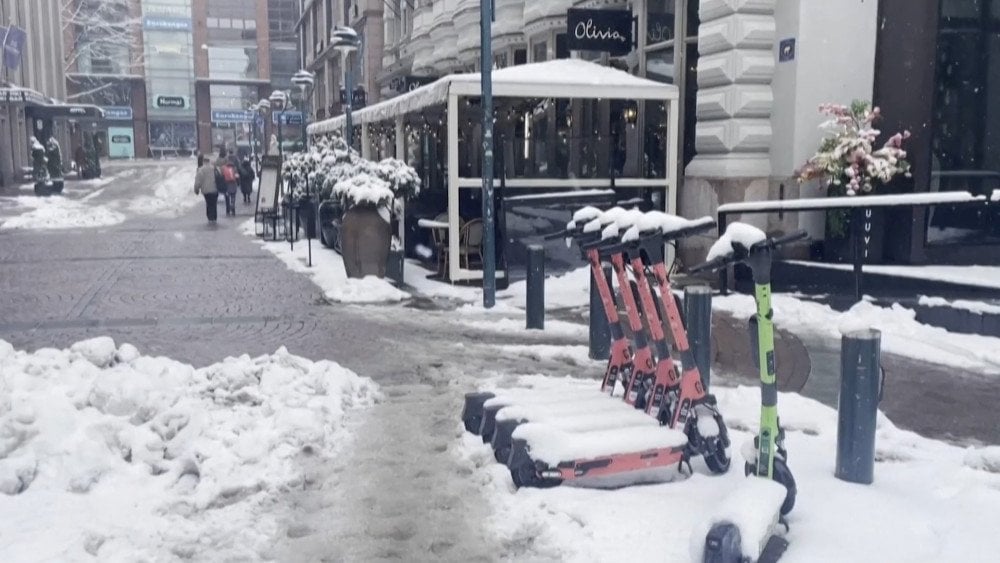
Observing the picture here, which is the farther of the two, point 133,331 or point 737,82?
point 737,82

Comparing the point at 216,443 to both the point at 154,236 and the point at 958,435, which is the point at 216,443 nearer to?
the point at 958,435

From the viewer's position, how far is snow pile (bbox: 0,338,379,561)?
4.33 m

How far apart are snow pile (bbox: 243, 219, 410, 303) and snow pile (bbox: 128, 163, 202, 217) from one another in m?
12.5

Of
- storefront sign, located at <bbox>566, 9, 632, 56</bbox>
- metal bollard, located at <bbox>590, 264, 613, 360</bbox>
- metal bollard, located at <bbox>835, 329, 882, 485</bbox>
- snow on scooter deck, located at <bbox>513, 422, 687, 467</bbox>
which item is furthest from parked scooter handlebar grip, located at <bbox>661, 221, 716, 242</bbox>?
storefront sign, located at <bbox>566, 9, 632, 56</bbox>

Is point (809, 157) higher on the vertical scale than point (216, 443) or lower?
higher

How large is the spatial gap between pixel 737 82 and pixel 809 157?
4.52ft

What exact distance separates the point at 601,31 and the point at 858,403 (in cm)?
1044

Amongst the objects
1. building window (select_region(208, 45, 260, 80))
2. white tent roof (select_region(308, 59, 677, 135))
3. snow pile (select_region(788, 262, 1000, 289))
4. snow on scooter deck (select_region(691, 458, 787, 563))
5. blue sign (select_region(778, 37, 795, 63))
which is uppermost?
building window (select_region(208, 45, 260, 80))

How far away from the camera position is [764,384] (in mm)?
4328

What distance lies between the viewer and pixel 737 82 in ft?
41.4

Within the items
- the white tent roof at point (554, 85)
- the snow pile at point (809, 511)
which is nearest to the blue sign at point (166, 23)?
the white tent roof at point (554, 85)

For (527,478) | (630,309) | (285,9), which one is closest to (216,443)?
(527,478)

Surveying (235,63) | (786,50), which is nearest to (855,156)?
(786,50)

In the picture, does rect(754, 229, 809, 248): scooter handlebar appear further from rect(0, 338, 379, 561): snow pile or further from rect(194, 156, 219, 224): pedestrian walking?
rect(194, 156, 219, 224): pedestrian walking
